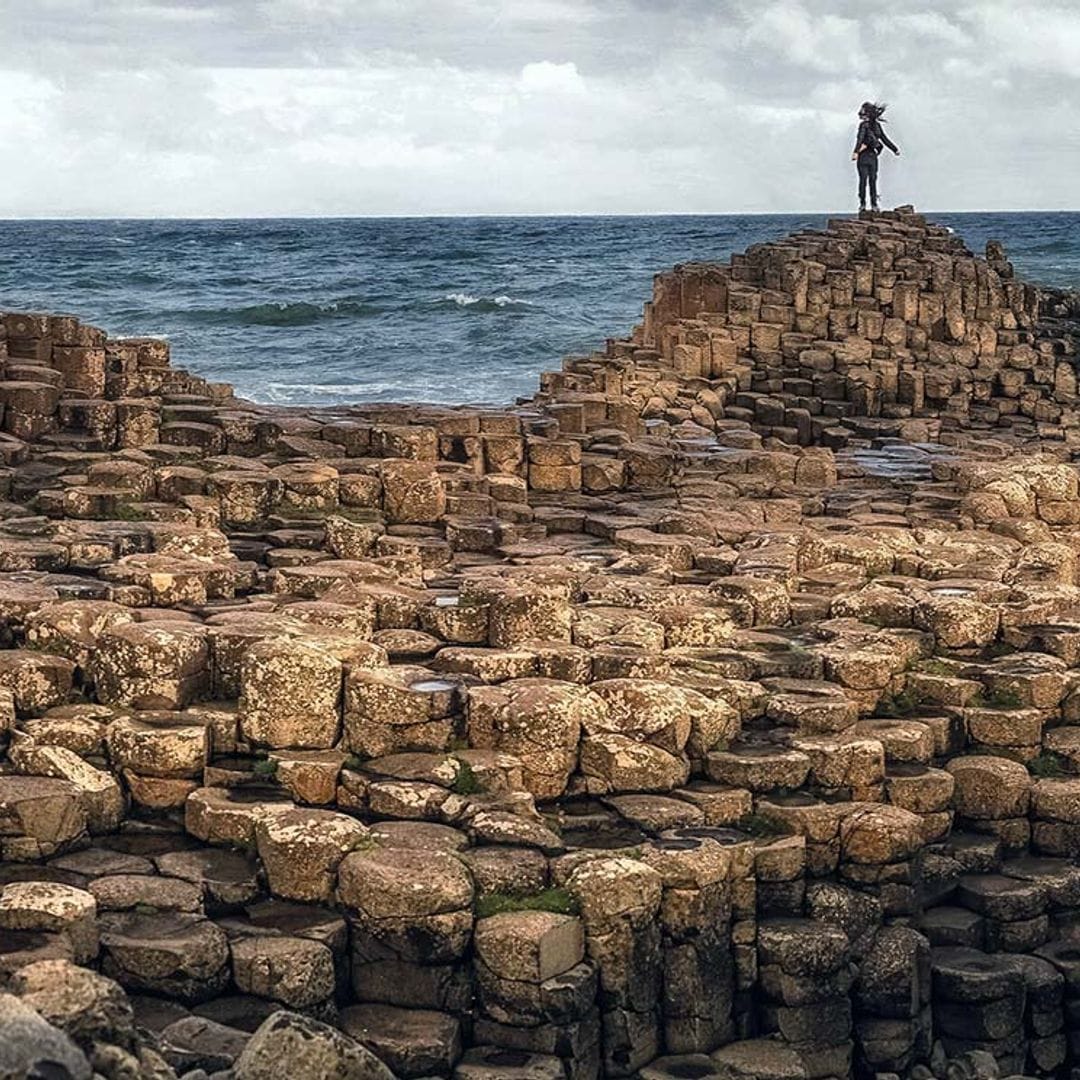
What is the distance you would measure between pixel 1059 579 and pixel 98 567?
307 inches

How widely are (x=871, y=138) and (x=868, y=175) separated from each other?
1.33 m

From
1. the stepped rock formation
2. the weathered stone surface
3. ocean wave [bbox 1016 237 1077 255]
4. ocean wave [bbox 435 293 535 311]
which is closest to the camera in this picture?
the weathered stone surface

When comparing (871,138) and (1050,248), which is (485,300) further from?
(1050,248)

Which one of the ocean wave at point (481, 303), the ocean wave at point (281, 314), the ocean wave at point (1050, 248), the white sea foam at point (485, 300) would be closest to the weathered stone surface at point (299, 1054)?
the ocean wave at point (281, 314)

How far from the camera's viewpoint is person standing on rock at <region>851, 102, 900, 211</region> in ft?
117

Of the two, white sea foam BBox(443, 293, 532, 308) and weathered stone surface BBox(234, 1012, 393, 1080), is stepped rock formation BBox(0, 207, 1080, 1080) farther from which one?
white sea foam BBox(443, 293, 532, 308)

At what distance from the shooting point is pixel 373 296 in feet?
206

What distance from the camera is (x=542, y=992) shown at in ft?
34.7

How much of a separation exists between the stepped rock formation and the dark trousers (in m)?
19.2

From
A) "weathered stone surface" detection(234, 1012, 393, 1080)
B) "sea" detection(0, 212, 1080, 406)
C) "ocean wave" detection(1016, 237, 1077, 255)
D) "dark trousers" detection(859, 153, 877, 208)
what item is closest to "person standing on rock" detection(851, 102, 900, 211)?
"dark trousers" detection(859, 153, 877, 208)

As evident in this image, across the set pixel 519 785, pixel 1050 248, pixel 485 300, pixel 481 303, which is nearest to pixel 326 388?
pixel 481 303

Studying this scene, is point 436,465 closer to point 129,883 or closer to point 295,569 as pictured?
point 295,569

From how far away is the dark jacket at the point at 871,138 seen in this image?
3575cm

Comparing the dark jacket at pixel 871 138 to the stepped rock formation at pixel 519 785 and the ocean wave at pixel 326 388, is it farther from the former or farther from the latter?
the stepped rock formation at pixel 519 785
